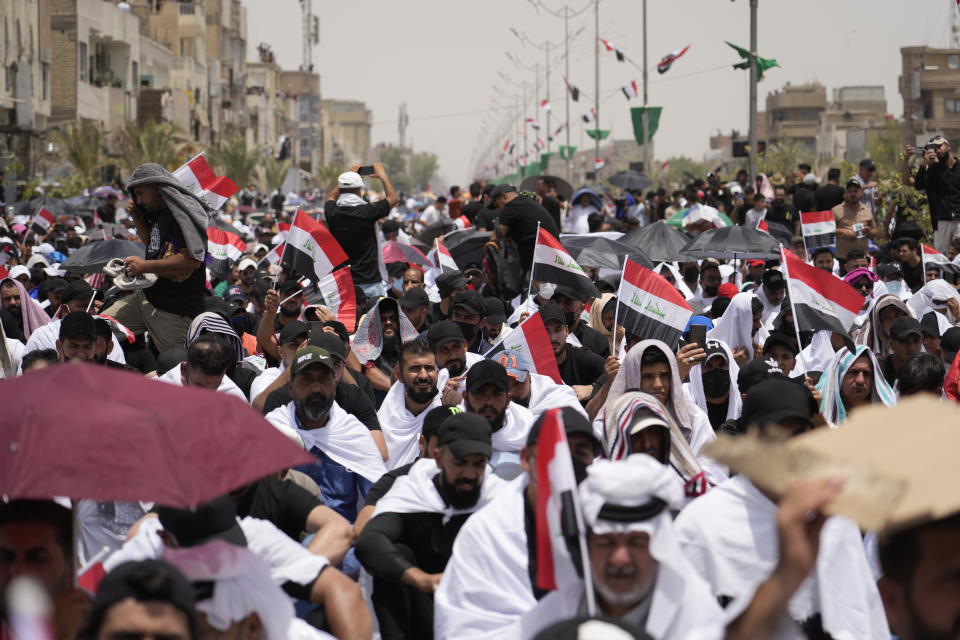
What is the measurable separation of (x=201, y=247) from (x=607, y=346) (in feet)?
10.1

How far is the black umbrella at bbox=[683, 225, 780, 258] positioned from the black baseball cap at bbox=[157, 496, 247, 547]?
1106 centimetres

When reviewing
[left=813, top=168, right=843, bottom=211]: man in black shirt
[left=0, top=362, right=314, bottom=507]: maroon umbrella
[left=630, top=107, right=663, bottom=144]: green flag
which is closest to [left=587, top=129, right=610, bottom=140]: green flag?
[left=630, top=107, right=663, bottom=144]: green flag

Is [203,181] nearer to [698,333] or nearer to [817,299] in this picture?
[698,333]

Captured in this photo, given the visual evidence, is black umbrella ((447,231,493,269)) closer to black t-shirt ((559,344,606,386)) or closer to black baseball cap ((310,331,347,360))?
black t-shirt ((559,344,606,386))

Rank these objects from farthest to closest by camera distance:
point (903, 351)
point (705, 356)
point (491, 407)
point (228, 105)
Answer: point (228, 105) < point (903, 351) < point (705, 356) < point (491, 407)

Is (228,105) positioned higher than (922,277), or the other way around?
(228,105)

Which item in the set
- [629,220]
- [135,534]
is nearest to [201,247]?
[135,534]

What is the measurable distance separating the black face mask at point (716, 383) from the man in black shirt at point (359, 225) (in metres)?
4.24

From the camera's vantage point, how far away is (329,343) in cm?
791

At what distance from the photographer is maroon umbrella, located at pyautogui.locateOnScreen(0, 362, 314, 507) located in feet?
11.5

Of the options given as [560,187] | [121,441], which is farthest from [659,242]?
[121,441]

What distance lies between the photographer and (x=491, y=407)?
6.79 metres

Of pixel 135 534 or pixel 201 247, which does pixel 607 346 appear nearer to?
pixel 201 247

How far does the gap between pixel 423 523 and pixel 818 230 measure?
9.55m
